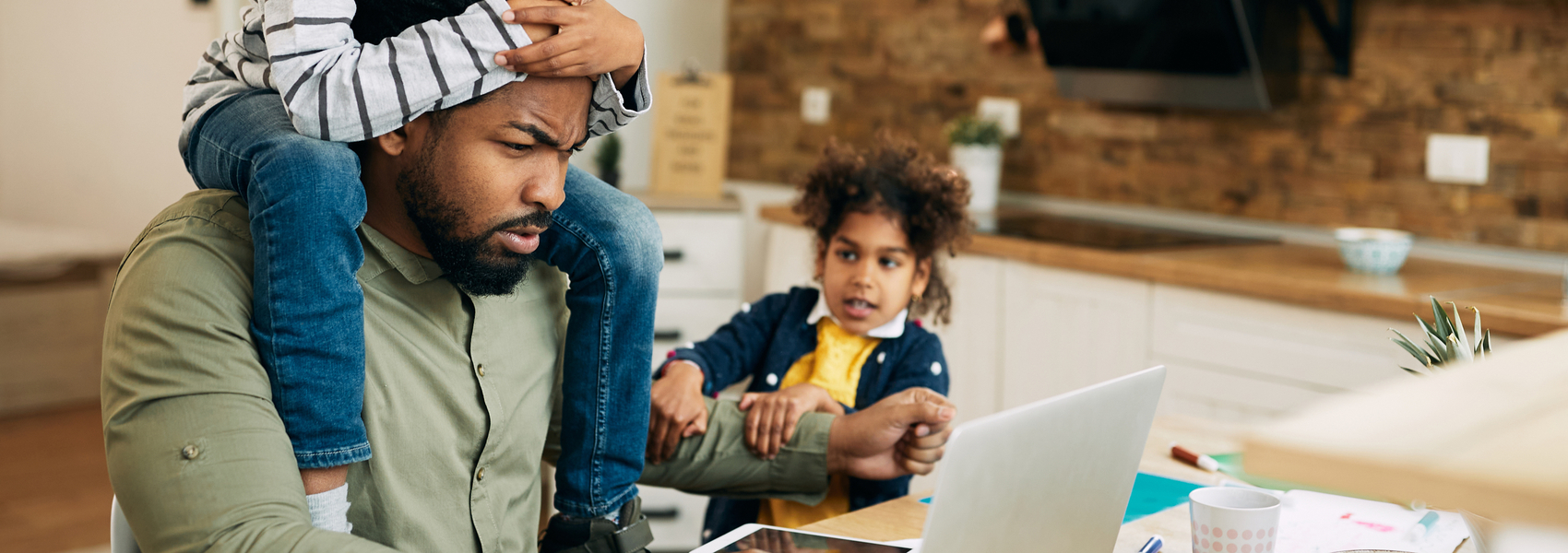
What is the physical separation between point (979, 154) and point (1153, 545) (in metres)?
2.33

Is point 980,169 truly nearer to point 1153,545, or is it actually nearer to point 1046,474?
point 1153,545

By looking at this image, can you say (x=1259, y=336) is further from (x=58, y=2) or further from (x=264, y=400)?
(x=58, y=2)

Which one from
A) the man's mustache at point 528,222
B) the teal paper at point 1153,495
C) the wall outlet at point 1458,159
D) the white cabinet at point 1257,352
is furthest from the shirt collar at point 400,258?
the wall outlet at point 1458,159

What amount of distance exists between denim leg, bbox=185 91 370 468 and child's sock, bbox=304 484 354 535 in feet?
0.09

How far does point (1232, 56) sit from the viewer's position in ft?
9.12

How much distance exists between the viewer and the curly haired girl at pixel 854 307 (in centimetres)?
169

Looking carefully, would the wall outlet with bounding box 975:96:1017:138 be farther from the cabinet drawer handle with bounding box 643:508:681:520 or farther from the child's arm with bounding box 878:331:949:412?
the child's arm with bounding box 878:331:949:412

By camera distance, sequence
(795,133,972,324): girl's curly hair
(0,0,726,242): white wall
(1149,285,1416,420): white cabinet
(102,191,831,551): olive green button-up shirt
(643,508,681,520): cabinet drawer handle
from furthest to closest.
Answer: (0,0,726,242): white wall < (643,508,681,520): cabinet drawer handle < (1149,285,1416,420): white cabinet < (795,133,972,324): girl's curly hair < (102,191,831,551): olive green button-up shirt

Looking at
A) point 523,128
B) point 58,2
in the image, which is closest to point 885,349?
point 523,128

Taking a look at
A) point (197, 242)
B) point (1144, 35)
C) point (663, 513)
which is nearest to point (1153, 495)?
point (197, 242)

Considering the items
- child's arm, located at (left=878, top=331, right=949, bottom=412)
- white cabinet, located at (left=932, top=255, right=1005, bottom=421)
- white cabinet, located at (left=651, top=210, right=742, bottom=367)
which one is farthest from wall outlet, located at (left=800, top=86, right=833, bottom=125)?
child's arm, located at (left=878, top=331, right=949, bottom=412)

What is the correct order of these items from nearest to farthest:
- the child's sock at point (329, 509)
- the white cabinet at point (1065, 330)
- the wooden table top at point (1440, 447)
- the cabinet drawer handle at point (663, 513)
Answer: the wooden table top at point (1440, 447)
the child's sock at point (329, 509)
the white cabinet at point (1065, 330)
the cabinet drawer handle at point (663, 513)

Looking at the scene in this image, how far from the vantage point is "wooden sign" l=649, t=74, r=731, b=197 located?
11.3ft

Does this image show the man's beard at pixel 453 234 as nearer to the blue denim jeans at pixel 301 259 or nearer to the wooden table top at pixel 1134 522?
the blue denim jeans at pixel 301 259
